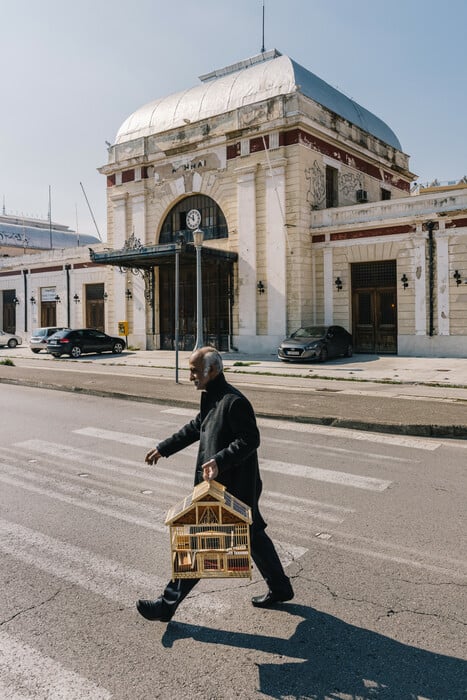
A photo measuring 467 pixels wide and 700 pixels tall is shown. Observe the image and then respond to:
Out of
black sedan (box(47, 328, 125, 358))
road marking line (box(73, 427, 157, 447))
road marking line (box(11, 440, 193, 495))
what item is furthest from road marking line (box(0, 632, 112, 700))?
black sedan (box(47, 328, 125, 358))

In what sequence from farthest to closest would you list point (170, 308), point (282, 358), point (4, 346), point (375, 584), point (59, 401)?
point (4, 346)
point (170, 308)
point (282, 358)
point (59, 401)
point (375, 584)

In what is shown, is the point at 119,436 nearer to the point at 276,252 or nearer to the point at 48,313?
the point at 276,252

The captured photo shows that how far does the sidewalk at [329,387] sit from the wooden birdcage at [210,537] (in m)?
6.40

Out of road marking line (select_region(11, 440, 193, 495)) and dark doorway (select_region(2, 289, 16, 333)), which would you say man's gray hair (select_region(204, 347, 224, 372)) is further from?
dark doorway (select_region(2, 289, 16, 333))

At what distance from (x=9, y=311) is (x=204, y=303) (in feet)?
64.8

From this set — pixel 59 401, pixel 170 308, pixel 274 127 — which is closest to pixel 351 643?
pixel 59 401

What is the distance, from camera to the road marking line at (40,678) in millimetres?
2785

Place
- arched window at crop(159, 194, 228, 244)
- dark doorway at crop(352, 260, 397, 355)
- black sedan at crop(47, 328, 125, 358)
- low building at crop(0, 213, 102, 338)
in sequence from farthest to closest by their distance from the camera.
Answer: low building at crop(0, 213, 102, 338)
arched window at crop(159, 194, 228, 244)
black sedan at crop(47, 328, 125, 358)
dark doorway at crop(352, 260, 397, 355)

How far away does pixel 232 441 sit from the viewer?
351 centimetres

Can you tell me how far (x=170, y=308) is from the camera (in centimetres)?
2994

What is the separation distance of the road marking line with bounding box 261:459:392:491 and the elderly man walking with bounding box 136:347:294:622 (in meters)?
2.78

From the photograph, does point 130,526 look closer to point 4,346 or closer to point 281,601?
point 281,601

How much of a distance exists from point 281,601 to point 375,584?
711 millimetres

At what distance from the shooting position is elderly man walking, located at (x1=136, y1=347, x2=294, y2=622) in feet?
11.1
